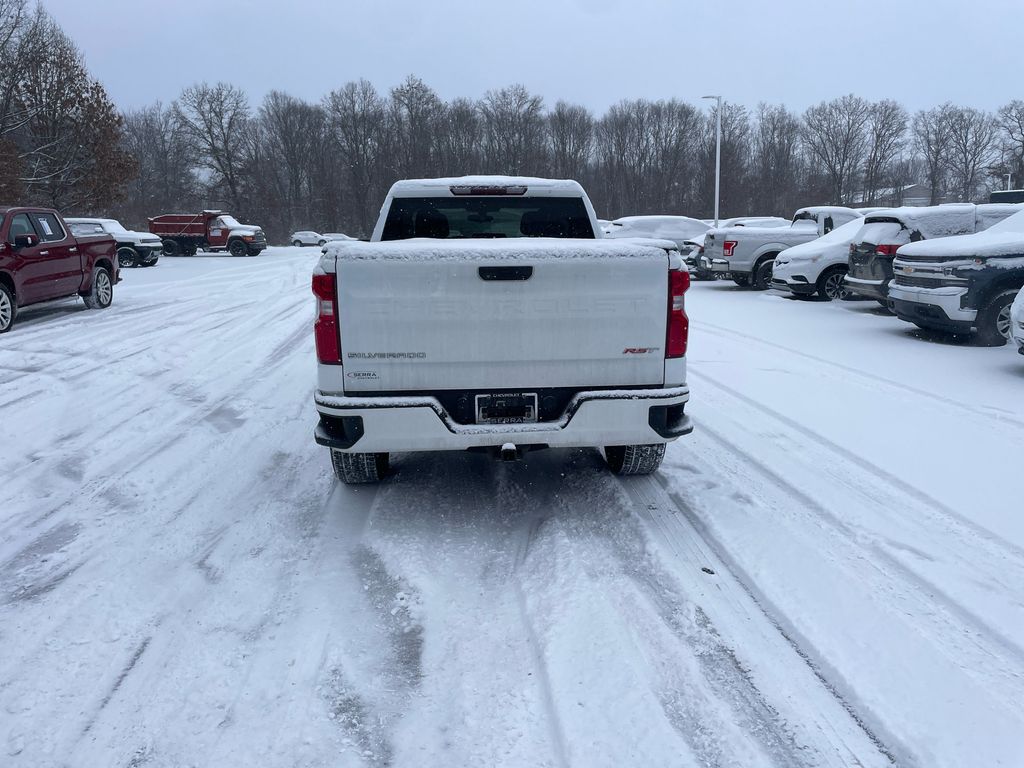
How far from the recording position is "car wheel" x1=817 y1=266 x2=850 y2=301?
14812 mm

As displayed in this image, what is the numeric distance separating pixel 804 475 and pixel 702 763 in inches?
121

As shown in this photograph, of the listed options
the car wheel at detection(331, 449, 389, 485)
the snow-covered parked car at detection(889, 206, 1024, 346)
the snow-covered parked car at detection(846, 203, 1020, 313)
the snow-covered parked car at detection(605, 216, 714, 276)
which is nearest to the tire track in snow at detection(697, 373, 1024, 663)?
the car wheel at detection(331, 449, 389, 485)

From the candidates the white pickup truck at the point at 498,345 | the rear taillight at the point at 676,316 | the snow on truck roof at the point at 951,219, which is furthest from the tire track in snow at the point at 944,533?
the snow on truck roof at the point at 951,219

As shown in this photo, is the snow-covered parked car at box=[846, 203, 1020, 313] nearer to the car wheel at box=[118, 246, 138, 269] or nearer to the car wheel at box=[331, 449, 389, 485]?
the car wheel at box=[331, 449, 389, 485]

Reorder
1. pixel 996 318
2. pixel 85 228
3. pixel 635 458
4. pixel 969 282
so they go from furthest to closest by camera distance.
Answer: pixel 85 228
pixel 996 318
pixel 969 282
pixel 635 458

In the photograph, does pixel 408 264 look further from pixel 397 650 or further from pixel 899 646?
pixel 899 646

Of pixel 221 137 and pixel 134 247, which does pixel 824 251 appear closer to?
pixel 134 247

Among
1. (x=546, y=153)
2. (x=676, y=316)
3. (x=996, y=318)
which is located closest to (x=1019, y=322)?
(x=996, y=318)

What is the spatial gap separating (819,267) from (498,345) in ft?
40.7

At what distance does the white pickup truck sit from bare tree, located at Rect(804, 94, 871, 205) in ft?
279

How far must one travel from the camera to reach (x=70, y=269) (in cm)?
1382

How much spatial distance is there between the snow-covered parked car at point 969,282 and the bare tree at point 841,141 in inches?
3064

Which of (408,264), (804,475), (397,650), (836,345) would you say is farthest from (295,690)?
(836,345)

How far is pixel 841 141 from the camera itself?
3196 inches
